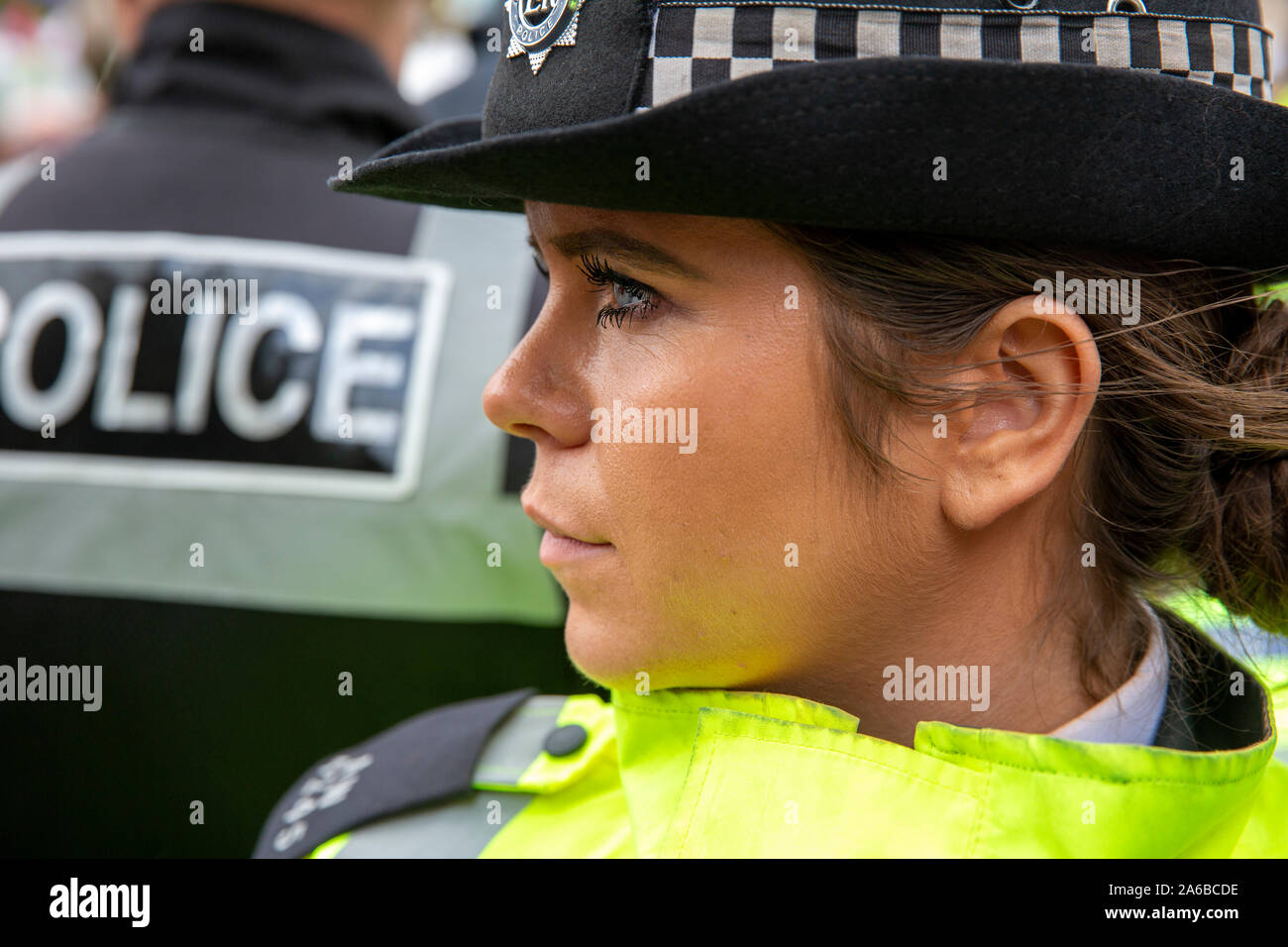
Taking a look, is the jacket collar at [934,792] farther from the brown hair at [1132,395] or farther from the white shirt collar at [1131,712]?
the brown hair at [1132,395]

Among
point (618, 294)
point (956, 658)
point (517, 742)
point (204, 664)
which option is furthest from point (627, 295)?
point (204, 664)

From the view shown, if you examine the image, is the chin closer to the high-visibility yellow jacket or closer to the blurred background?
the high-visibility yellow jacket

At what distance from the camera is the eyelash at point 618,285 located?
1.38 m

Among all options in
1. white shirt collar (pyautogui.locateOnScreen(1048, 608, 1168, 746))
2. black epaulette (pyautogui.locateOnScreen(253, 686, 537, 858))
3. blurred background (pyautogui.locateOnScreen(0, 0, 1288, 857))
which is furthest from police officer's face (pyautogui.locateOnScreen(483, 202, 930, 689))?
blurred background (pyautogui.locateOnScreen(0, 0, 1288, 857))

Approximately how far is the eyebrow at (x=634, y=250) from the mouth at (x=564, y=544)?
0.33 metres

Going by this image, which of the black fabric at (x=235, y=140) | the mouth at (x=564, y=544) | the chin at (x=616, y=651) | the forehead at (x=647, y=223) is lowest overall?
the chin at (x=616, y=651)

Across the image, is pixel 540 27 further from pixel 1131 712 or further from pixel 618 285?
pixel 1131 712

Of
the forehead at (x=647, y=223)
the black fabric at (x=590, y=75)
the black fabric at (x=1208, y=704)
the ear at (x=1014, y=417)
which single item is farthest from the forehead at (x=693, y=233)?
the black fabric at (x=1208, y=704)

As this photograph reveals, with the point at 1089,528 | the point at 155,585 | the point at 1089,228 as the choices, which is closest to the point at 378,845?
the point at 155,585

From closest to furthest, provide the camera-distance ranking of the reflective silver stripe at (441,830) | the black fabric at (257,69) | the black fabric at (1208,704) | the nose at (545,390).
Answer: the nose at (545,390), the black fabric at (1208,704), the reflective silver stripe at (441,830), the black fabric at (257,69)
